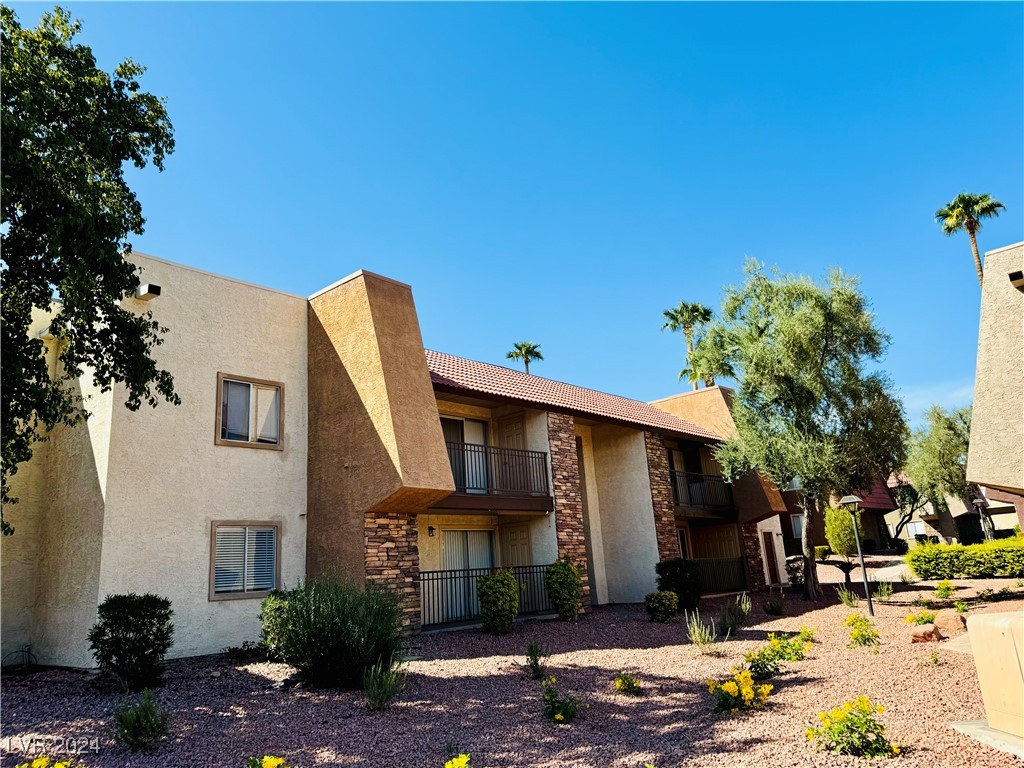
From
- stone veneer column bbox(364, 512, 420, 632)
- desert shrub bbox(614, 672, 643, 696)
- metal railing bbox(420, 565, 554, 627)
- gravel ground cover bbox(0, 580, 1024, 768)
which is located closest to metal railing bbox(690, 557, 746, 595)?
metal railing bbox(420, 565, 554, 627)

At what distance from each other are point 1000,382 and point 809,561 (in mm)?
8980

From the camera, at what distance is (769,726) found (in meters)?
6.94

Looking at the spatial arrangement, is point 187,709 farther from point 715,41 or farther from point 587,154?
point 715,41

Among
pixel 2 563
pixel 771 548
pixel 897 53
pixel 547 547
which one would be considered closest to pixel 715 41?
pixel 897 53

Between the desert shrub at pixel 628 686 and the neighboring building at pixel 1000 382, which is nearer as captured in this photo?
the desert shrub at pixel 628 686

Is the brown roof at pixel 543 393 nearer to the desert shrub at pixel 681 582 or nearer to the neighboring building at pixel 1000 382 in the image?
the desert shrub at pixel 681 582

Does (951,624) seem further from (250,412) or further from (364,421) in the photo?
(250,412)

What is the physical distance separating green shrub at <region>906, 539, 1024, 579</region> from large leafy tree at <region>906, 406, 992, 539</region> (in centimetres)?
1435

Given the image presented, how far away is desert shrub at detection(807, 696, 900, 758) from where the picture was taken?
5.72 m

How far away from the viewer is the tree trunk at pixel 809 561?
66.5ft

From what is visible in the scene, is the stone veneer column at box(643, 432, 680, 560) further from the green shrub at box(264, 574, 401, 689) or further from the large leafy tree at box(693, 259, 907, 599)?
the green shrub at box(264, 574, 401, 689)

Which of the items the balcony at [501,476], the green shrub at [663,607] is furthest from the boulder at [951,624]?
the balcony at [501,476]

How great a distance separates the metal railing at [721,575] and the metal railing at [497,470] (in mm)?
7018

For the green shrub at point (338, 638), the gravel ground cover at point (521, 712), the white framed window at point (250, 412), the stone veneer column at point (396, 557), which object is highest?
the white framed window at point (250, 412)
